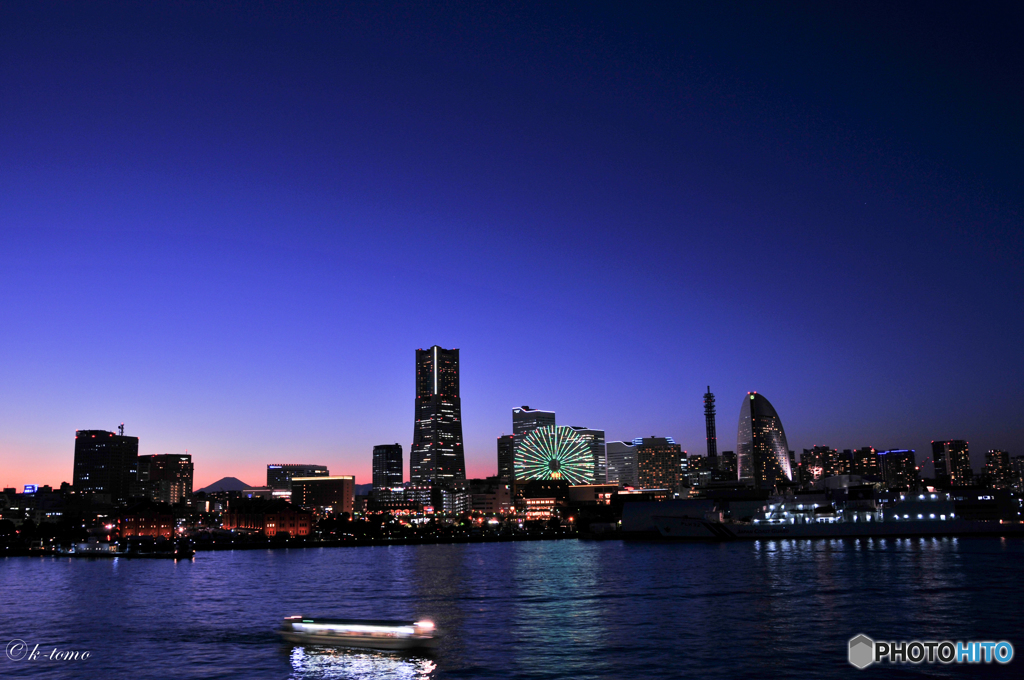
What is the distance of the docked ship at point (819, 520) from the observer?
124750 millimetres

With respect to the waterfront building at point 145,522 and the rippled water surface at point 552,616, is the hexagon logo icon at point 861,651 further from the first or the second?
the waterfront building at point 145,522

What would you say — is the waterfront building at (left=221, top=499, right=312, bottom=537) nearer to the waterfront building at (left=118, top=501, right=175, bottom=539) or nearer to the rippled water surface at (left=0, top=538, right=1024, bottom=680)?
the waterfront building at (left=118, top=501, right=175, bottom=539)

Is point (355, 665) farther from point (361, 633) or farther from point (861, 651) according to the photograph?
point (861, 651)

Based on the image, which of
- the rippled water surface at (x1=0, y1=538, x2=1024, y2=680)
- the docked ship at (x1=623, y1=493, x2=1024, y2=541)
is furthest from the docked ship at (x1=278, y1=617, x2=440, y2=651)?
the docked ship at (x1=623, y1=493, x2=1024, y2=541)

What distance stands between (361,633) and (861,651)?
2077 cm

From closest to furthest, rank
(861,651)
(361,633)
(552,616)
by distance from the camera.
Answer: (861,651) < (361,633) < (552,616)

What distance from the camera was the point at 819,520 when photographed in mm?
133750

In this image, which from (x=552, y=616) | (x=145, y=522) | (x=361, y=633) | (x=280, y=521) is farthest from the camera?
(x=280, y=521)

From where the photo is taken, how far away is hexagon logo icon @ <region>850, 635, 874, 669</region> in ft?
95.8

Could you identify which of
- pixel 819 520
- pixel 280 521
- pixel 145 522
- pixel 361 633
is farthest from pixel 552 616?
pixel 145 522

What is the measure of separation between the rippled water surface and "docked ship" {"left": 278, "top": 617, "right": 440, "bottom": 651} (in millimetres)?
647

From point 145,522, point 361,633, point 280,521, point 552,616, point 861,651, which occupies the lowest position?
point 280,521

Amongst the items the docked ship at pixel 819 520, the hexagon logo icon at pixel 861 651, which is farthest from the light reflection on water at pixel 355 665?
the docked ship at pixel 819 520

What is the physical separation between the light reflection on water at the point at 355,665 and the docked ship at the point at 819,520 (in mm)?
112466
